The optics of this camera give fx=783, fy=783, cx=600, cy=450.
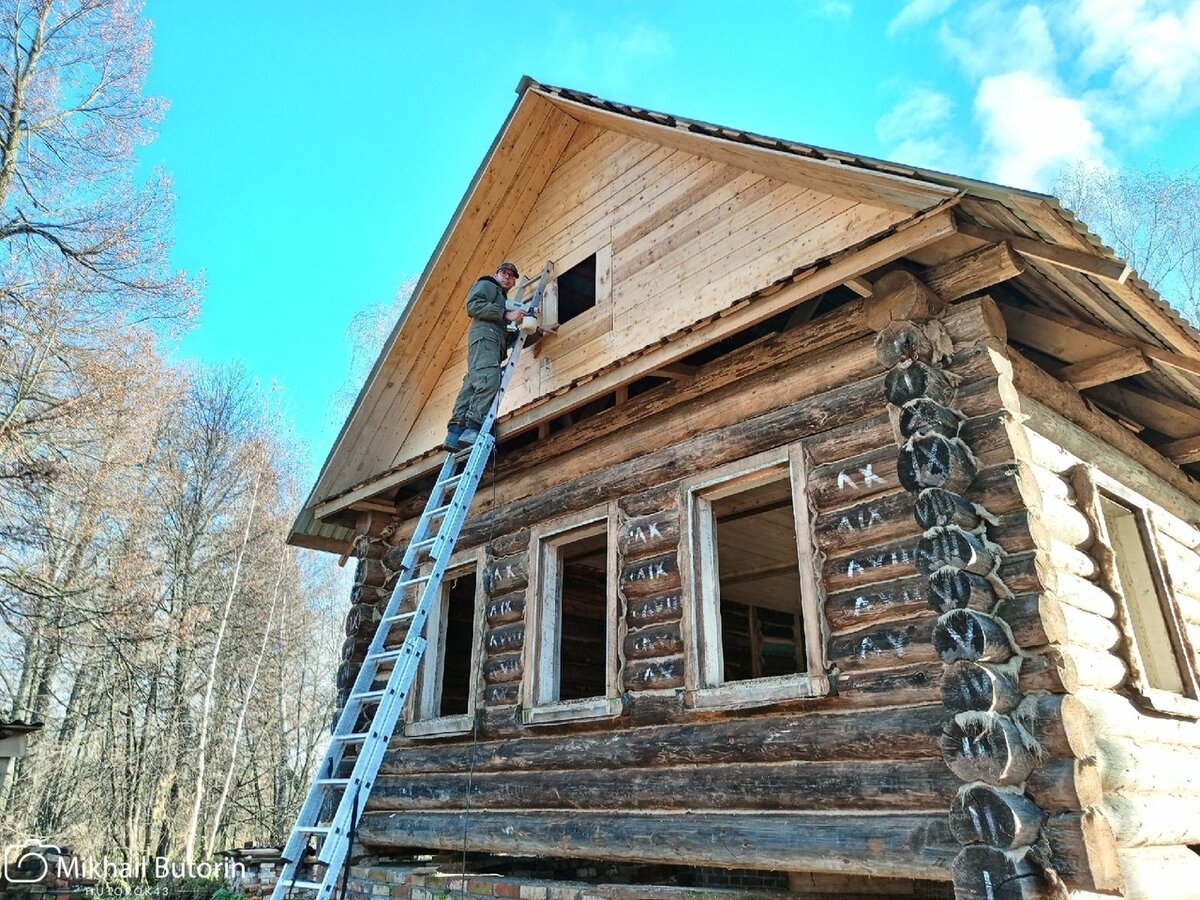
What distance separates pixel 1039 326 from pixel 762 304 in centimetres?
189

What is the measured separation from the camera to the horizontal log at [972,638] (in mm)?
3914

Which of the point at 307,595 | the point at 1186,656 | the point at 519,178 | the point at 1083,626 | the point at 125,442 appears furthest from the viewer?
the point at 307,595

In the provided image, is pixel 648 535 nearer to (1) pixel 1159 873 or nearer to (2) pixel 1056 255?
(2) pixel 1056 255

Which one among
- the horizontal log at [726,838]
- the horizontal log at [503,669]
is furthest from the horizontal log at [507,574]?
the horizontal log at [726,838]

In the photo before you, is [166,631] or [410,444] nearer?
[410,444]

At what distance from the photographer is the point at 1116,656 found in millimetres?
4863

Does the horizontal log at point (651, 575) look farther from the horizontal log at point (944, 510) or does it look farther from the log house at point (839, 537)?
the horizontal log at point (944, 510)

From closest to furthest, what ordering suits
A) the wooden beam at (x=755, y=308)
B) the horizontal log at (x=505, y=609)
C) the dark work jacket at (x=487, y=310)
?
the wooden beam at (x=755, y=308), the horizontal log at (x=505, y=609), the dark work jacket at (x=487, y=310)

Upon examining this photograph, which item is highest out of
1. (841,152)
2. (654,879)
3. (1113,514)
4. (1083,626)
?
(841,152)

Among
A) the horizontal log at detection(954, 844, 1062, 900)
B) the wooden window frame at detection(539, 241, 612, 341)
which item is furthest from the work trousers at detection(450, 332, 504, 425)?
the horizontal log at detection(954, 844, 1062, 900)

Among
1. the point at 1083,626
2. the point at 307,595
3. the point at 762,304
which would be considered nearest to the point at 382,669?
the point at 762,304

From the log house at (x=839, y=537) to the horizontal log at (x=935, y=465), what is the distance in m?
0.02

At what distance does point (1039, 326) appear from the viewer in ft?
17.3

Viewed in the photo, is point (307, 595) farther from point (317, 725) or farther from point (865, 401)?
point (865, 401)
